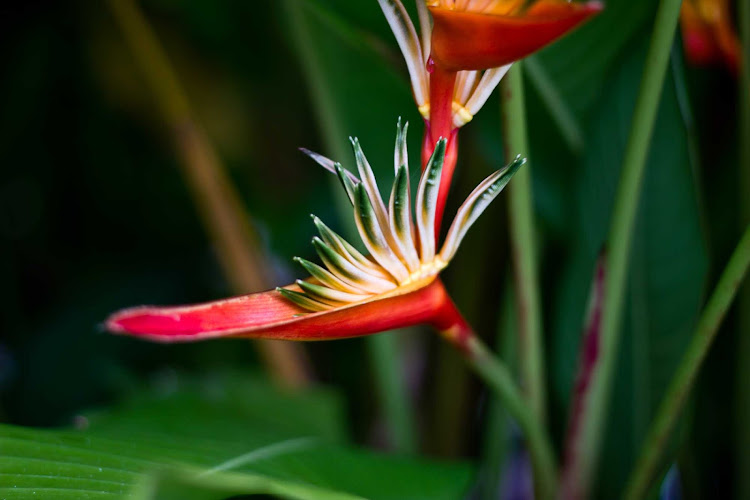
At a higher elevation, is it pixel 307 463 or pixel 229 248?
pixel 229 248

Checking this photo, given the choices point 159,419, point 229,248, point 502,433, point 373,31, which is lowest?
point 502,433

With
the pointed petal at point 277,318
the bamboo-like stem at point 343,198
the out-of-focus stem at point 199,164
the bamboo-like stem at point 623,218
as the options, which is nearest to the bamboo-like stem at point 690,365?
the bamboo-like stem at point 623,218

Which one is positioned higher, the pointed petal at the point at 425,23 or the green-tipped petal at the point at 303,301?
the pointed petal at the point at 425,23

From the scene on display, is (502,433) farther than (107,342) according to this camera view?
No

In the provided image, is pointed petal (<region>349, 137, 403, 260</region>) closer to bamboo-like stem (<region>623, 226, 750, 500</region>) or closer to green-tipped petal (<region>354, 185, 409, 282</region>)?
green-tipped petal (<region>354, 185, 409, 282</region>)

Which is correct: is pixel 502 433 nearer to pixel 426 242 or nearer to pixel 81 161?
pixel 426 242

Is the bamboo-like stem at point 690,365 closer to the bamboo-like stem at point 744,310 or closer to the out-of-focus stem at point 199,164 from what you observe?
the bamboo-like stem at point 744,310

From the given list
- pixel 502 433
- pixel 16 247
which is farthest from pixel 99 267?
pixel 502 433

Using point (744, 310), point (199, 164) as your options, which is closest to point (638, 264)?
point (744, 310)
